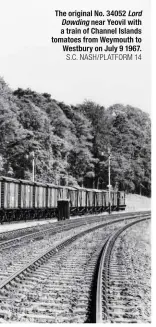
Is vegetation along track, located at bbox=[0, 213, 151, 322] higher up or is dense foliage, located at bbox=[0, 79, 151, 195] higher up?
dense foliage, located at bbox=[0, 79, 151, 195]

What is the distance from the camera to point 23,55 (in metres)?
14.5

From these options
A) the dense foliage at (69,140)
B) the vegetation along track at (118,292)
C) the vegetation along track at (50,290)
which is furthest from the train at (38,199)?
the vegetation along track at (118,292)

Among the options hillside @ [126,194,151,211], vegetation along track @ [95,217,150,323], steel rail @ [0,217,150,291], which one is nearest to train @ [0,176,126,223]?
steel rail @ [0,217,150,291]

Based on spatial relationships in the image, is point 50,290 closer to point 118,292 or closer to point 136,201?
point 118,292

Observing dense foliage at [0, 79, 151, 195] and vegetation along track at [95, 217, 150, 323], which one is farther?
dense foliage at [0, 79, 151, 195]

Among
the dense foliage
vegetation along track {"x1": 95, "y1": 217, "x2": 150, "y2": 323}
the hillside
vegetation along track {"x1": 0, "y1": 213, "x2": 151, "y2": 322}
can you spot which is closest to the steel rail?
vegetation along track {"x1": 0, "y1": 213, "x2": 151, "y2": 322}

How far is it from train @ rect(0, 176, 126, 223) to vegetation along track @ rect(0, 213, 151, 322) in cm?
1385

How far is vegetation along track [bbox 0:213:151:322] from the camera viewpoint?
6934 millimetres

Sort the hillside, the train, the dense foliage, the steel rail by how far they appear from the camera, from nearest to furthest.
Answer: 1. the steel rail
2. the train
3. the dense foliage
4. the hillside

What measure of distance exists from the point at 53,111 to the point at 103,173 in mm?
11954

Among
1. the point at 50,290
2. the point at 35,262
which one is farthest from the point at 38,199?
the point at 50,290

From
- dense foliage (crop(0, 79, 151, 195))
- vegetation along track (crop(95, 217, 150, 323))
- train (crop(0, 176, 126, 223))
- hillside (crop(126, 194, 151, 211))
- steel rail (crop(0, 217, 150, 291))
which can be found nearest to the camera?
vegetation along track (crop(95, 217, 150, 323))

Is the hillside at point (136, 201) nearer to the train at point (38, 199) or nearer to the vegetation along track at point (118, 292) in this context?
the train at point (38, 199)

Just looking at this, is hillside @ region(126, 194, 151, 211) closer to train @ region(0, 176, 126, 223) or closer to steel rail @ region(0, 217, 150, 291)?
train @ region(0, 176, 126, 223)
